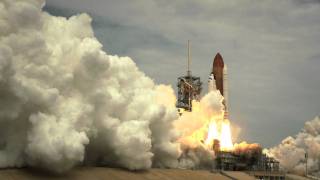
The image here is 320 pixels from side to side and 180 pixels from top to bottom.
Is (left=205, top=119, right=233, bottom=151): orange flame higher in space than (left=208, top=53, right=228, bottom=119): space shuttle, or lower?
lower

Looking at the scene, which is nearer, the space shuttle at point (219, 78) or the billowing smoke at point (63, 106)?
the billowing smoke at point (63, 106)

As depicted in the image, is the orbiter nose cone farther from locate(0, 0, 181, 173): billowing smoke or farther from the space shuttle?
locate(0, 0, 181, 173): billowing smoke

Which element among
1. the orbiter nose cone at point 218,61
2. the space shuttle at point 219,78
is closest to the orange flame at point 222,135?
the space shuttle at point 219,78

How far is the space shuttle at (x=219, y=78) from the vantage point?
131875 millimetres

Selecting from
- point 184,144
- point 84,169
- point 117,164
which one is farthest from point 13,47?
point 184,144

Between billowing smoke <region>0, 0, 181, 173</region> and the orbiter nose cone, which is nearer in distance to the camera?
billowing smoke <region>0, 0, 181, 173</region>

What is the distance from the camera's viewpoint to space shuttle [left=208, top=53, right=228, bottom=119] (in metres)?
132

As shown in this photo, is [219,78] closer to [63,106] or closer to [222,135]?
[222,135]

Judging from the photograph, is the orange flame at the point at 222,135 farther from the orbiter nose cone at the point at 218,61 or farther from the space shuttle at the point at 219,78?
the orbiter nose cone at the point at 218,61

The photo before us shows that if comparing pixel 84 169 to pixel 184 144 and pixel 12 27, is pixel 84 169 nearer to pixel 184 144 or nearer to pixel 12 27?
pixel 12 27

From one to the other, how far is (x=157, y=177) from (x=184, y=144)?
3201 cm

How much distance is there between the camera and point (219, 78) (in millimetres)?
132625

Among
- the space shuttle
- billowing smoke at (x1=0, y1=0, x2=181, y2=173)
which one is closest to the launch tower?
the space shuttle

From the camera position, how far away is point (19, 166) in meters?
74.4
